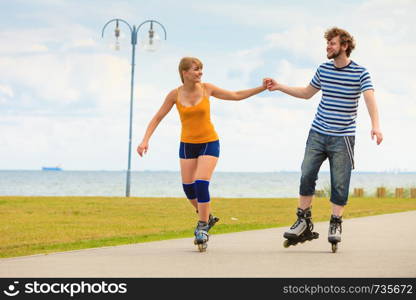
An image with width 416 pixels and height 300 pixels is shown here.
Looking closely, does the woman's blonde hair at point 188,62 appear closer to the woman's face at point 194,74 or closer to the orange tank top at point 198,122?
the woman's face at point 194,74

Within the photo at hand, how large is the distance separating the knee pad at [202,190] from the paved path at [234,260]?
557 millimetres

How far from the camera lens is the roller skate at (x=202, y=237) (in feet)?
28.2

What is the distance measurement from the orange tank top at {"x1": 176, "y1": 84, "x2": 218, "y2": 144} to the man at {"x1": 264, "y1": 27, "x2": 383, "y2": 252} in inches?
42.3

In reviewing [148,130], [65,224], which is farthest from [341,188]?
[65,224]

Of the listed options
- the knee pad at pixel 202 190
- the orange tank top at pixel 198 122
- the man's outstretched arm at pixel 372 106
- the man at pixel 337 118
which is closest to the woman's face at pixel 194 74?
the orange tank top at pixel 198 122

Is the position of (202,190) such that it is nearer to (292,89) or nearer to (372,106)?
(292,89)

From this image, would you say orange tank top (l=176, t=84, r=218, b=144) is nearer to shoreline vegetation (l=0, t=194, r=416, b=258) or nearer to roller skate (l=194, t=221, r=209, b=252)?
roller skate (l=194, t=221, r=209, b=252)

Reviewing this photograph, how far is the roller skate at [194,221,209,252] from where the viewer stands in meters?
8.59

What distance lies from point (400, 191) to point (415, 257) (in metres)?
26.2

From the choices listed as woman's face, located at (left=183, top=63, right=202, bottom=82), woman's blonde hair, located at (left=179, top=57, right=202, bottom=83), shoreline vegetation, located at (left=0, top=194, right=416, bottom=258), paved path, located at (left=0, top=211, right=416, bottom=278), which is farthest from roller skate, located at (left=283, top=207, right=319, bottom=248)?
woman's blonde hair, located at (left=179, top=57, right=202, bottom=83)

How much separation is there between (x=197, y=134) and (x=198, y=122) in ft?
0.42

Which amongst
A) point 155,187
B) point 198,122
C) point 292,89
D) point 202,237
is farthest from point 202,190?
point 155,187

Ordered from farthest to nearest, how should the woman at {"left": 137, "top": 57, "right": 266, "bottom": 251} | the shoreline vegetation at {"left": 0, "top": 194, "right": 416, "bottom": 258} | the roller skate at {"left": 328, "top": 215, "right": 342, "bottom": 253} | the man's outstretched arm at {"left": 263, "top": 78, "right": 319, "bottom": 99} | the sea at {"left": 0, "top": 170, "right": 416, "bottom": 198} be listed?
the sea at {"left": 0, "top": 170, "right": 416, "bottom": 198}, the shoreline vegetation at {"left": 0, "top": 194, "right": 416, "bottom": 258}, the man's outstretched arm at {"left": 263, "top": 78, "right": 319, "bottom": 99}, the woman at {"left": 137, "top": 57, "right": 266, "bottom": 251}, the roller skate at {"left": 328, "top": 215, "right": 342, "bottom": 253}

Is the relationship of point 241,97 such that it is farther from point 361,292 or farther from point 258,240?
point 361,292
